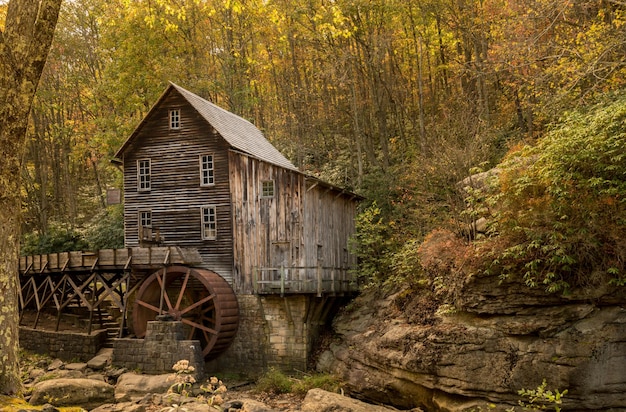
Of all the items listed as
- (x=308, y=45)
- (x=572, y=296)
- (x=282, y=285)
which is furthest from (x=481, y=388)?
(x=308, y=45)

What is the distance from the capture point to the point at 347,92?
29797 mm

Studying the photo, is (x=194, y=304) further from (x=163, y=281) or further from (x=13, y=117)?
(x=13, y=117)

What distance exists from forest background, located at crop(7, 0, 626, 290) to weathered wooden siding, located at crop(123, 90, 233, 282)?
3.83m

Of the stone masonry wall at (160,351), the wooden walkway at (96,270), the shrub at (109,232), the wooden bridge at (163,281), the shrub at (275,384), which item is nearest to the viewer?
the shrub at (275,384)

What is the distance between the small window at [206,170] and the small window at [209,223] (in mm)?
922

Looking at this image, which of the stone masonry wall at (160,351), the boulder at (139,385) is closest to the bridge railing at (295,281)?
the stone masonry wall at (160,351)

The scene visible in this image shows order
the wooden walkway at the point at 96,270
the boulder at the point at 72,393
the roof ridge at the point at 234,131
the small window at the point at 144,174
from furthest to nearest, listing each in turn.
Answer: the small window at the point at 144,174 → the roof ridge at the point at 234,131 → the wooden walkway at the point at 96,270 → the boulder at the point at 72,393

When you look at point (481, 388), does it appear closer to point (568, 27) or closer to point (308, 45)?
point (568, 27)

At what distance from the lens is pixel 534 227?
11.2 meters

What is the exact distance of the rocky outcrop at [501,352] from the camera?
10359 millimetres

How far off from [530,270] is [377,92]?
1556 cm

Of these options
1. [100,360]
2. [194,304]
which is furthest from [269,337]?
[100,360]

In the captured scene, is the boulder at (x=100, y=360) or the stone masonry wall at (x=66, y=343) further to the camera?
the stone masonry wall at (x=66, y=343)

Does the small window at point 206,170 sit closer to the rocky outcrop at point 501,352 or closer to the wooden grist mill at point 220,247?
the wooden grist mill at point 220,247
